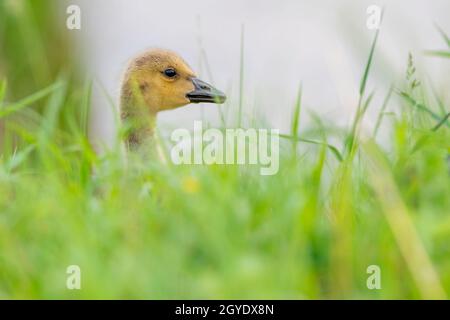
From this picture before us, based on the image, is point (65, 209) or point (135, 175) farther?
point (135, 175)

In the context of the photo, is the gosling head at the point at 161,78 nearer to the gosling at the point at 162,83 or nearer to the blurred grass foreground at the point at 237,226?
the gosling at the point at 162,83

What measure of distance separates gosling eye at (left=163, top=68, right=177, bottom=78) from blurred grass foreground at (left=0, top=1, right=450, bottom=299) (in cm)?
172

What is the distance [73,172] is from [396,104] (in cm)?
149

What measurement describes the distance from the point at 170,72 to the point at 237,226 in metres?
2.57

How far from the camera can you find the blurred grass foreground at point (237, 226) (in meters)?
2.76

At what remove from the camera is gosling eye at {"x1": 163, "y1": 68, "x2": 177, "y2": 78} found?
17.6 feet

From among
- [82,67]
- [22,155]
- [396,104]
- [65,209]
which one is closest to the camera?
[65,209]

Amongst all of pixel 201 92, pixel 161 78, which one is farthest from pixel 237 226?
pixel 161 78

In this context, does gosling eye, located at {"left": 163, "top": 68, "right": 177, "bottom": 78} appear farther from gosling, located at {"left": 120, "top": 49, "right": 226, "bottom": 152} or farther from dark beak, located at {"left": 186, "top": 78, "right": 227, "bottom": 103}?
dark beak, located at {"left": 186, "top": 78, "right": 227, "bottom": 103}

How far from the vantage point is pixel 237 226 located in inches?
115

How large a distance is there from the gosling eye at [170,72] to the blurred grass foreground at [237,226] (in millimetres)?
1719

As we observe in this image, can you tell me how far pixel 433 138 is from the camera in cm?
346
